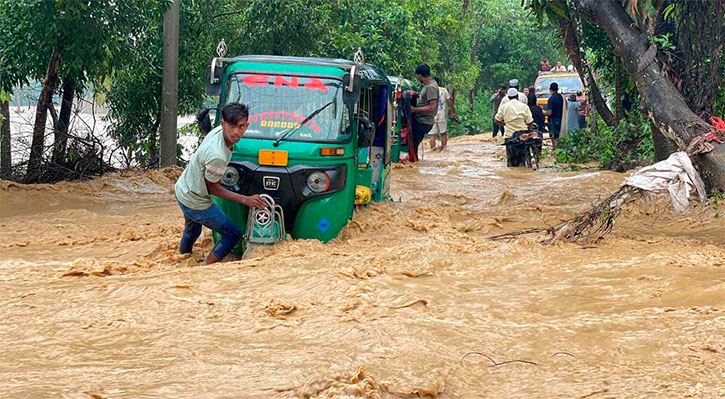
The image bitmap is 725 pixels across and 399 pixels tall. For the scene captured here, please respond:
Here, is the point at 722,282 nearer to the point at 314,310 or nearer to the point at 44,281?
the point at 314,310

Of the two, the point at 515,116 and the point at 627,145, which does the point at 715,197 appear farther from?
the point at 627,145

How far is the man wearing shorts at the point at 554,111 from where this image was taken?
2097 cm

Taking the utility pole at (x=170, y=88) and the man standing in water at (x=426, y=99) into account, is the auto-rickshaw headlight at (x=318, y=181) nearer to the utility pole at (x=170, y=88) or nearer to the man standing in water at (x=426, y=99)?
the utility pole at (x=170, y=88)

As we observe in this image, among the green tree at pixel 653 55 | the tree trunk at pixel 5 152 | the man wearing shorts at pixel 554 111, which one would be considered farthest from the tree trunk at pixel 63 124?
the man wearing shorts at pixel 554 111

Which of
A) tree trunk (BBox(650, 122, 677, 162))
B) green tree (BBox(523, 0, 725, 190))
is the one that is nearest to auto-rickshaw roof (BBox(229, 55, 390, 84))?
green tree (BBox(523, 0, 725, 190))

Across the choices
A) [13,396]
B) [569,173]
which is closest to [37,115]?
[569,173]

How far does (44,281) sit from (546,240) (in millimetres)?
4336

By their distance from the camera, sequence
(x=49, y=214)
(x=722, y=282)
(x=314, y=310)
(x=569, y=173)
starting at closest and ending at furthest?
(x=314, y=310), (x=722, y=282), (x=49, y=214), (x=569, y=173)

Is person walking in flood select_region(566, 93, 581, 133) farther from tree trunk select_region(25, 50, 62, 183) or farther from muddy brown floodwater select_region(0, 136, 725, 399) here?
tree trunk select_region(25, 50, 62, 183)

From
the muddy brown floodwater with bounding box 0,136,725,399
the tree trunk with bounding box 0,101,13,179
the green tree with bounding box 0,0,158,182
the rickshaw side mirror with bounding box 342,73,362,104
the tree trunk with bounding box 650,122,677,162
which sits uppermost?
the green tree with bounding box 0,0,158,182

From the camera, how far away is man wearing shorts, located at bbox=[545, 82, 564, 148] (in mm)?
20969

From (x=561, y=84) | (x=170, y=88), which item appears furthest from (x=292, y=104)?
(x=561, y=84)

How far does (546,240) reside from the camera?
829cm

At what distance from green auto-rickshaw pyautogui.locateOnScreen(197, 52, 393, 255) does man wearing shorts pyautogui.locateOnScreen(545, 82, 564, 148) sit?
1337 cm
